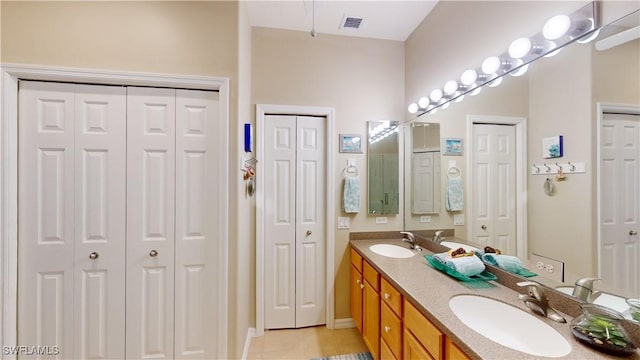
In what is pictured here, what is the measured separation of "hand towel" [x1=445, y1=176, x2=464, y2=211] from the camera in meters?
1.79

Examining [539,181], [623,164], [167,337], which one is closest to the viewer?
[623,164]

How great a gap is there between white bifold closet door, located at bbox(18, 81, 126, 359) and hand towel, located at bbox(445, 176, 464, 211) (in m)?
2.32

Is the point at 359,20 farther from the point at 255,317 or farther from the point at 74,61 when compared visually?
the point at 255,317

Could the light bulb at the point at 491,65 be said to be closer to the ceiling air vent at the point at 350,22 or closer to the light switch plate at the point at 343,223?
the ceiling air vent at the point at 350,22

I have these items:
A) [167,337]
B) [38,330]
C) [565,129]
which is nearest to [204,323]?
[167,337]

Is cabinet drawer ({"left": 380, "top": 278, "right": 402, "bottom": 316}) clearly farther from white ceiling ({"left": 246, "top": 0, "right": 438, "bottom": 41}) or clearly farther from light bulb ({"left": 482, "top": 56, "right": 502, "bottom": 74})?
white ceiling ({"left": 246, "top": 0, "right": 438, "bottom": 41})

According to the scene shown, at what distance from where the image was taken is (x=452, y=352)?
954 mm

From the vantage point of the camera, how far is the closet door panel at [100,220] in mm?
1667

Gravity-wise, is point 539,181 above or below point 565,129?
below

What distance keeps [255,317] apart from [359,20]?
2.92 m

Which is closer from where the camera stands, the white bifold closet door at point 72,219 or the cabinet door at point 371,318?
the white bifold closet door at point 72,219

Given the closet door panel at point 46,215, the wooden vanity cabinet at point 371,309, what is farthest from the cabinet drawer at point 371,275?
the closet door panel at point 46,215

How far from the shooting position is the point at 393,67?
2.58 m

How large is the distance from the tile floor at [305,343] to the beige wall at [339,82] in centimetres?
20
